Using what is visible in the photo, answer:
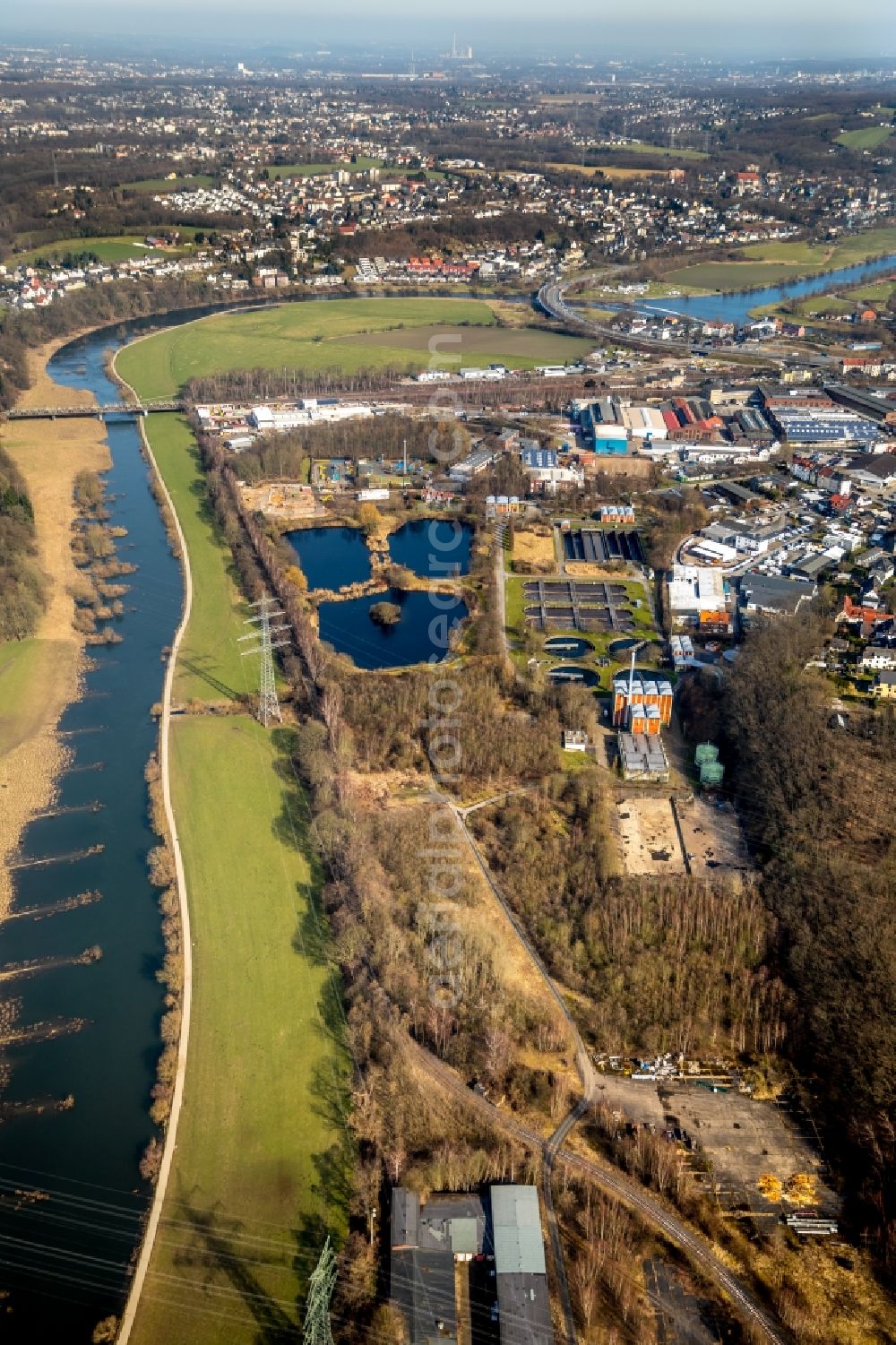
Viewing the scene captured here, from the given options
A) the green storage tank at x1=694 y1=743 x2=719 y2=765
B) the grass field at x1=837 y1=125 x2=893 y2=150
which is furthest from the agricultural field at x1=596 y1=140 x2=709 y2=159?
the green storage tank at x1=694 y1=743 x2=719 y2=765

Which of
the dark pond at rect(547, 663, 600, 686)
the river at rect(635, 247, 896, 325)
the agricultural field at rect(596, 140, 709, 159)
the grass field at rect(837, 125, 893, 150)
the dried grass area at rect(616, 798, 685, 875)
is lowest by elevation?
the dried grass area at rect(616, 798, 685, 875)

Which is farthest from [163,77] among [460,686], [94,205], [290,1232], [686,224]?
[290,1232]

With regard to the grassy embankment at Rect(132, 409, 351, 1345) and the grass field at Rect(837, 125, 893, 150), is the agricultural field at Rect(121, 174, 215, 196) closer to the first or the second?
the grass field at Rect(837, 125, 893, 150)

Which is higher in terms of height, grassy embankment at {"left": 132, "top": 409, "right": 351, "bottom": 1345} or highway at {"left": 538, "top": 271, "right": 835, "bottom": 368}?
highway at {"left": 538, "top": 271, "right": 835, "bottom": 368}

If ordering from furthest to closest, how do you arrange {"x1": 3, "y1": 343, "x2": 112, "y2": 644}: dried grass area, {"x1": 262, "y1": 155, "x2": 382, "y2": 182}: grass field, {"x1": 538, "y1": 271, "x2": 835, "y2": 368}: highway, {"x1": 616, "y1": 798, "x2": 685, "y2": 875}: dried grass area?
{"x1": 262, "y1": 155, "x2": 382, "y2": 182}: grass field, {"x1": 538, "y1": 271, "x2": 835, "y2": 368}: highway, {"x1": 3, "y1": 343, "x2": 112, "y2": 644}: dried grass area, {"x1": 616, "y1": 798, "x2": 685, "y2": 875}: dried grass area

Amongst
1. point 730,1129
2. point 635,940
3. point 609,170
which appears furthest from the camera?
point 609,170

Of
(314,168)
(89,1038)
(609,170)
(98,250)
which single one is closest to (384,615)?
(89,1038)

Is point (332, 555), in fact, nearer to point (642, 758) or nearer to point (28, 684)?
point (28, 684)

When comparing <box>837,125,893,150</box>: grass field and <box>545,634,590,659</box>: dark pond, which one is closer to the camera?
<box>545,634,590,659</box>: dark pond
